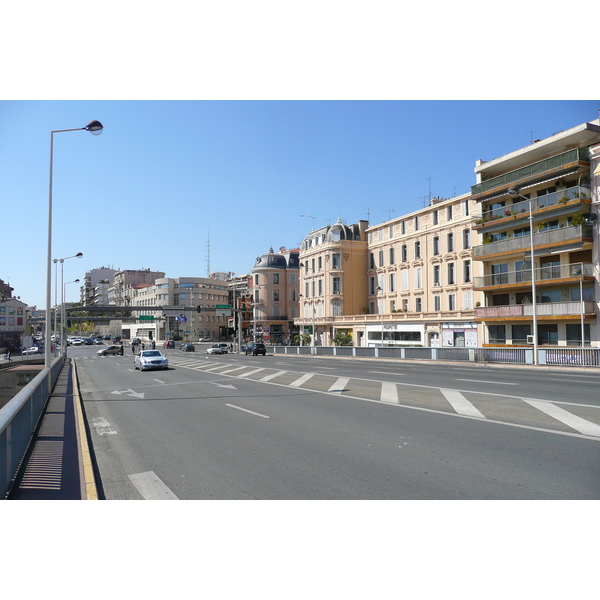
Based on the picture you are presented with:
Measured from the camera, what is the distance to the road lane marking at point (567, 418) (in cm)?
1000

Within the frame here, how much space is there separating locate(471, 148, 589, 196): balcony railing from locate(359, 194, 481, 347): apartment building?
2.62m

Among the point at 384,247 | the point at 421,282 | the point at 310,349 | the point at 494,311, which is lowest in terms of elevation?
the point at 310,349

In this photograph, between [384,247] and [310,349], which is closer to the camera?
[310,349]

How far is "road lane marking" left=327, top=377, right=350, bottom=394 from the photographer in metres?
17.9

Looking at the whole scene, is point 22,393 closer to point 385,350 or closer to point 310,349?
point 385,350

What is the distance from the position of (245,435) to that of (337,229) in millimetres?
55161

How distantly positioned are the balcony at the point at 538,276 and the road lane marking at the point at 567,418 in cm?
2490

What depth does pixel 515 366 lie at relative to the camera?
30.7 meters

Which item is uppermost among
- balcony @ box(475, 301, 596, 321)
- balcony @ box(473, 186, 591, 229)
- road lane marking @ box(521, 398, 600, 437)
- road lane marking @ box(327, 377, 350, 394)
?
balcony @ box(473, 186, 591, 229)

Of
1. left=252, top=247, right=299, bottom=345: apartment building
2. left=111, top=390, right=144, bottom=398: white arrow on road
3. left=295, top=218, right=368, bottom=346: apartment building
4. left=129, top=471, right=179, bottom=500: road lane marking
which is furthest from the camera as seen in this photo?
left=252, top=247, right=299, bottom=345: apartment building

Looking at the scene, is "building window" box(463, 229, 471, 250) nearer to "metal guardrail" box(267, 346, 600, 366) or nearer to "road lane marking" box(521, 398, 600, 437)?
"metal guardrail" box(267, 346, 600, 366)

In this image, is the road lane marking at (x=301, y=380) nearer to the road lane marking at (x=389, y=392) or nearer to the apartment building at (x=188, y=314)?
the road lane marking at (x=389, y=392)

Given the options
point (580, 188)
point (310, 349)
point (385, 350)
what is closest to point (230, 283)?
point (310, 349)

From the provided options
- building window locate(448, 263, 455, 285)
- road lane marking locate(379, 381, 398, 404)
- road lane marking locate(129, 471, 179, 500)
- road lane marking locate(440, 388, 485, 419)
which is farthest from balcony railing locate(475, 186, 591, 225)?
road lane marking locate(129, 471, 179, 500)
